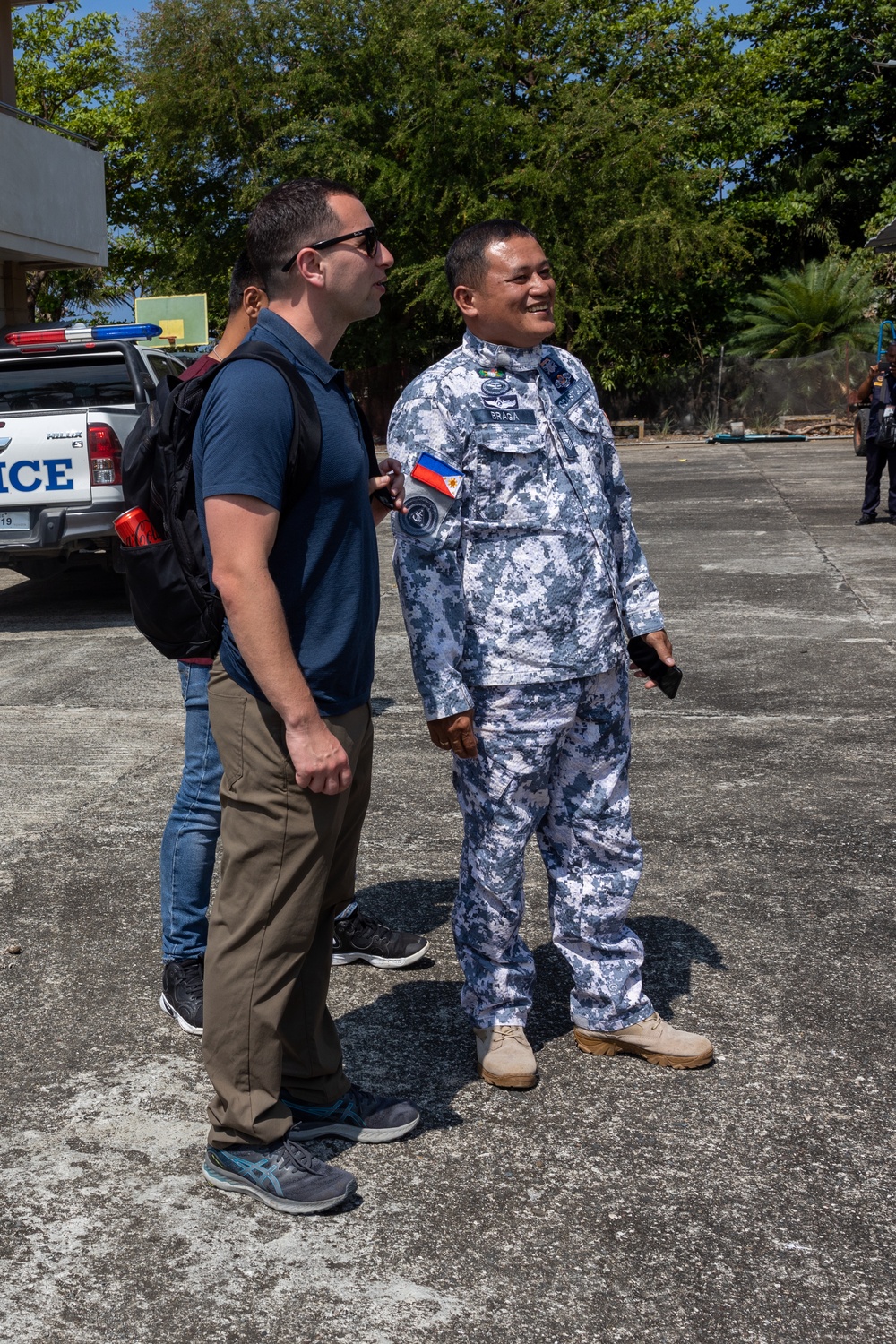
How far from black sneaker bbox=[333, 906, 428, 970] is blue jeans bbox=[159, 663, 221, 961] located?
0.47 meters

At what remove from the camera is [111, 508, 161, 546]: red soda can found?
3.20m

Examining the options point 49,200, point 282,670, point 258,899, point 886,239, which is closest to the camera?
point 282,670

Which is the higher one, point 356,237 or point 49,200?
point 49,200

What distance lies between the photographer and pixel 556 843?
Answer: 3.27 meters

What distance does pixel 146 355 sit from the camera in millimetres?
10289

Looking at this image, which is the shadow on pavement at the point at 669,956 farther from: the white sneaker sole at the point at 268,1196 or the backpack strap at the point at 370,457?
the backpack strap at the point at 370,457

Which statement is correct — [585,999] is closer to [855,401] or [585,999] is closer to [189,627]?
[189,627]

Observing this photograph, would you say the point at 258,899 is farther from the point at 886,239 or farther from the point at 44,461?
the point at 886,239

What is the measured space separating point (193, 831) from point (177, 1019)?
1.59ft

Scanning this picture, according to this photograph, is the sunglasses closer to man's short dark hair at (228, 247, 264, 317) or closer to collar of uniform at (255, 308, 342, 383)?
collar of uniform at (255, 308, 342, 383)

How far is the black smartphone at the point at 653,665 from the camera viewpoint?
3367 millimetres

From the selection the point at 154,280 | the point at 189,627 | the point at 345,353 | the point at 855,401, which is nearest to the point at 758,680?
the point at 189,627

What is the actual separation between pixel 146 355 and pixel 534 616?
795 cm

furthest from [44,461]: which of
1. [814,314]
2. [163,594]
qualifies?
[814,314]
